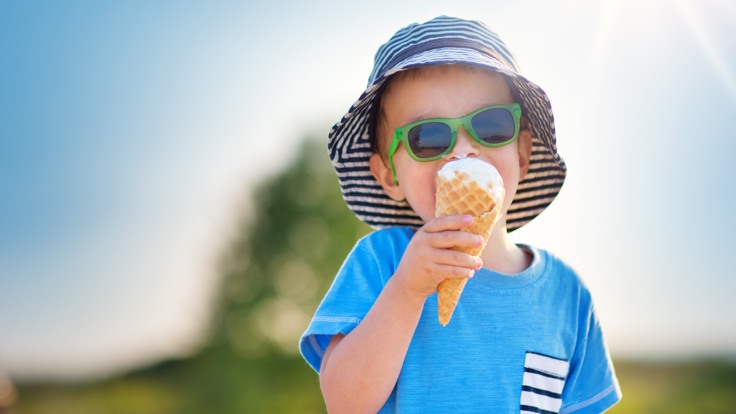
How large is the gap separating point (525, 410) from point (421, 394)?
1.53 feet

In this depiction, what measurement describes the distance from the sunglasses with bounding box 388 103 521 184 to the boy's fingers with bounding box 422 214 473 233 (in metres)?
0.39

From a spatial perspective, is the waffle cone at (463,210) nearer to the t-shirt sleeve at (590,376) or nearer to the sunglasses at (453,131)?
the sunglasses at (453,131)

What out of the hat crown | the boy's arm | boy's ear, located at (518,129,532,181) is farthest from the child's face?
the boy's arm

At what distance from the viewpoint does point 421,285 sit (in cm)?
255

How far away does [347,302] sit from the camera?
2.92 meters

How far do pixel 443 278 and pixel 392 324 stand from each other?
0.28 metres

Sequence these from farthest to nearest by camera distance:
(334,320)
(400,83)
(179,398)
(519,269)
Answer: (179,398), (519,269), (400,83), (334,320)

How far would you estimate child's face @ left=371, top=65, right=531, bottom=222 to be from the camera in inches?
113

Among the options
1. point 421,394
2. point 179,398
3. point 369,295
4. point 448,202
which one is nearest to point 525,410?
point 421,394

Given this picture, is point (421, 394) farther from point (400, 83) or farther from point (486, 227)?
point (400, 83)

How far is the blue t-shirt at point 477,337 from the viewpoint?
2.91 metres

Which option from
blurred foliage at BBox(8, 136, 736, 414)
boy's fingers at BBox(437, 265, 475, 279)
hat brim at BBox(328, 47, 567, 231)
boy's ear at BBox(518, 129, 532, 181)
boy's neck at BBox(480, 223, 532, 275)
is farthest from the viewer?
blurred foliage at BBox(8, 136, 736, 414)

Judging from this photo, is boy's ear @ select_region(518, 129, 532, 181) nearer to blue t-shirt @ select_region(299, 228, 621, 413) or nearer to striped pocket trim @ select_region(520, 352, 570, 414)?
blue t-shirt @ select_region(299, 228, 621, 413)

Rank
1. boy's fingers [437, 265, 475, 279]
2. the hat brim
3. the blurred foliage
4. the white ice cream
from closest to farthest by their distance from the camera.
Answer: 1. boy's fingers [437, 265, 475, 279]
2. the white ice cream
3. the hat brim
4. the blurred foliage
